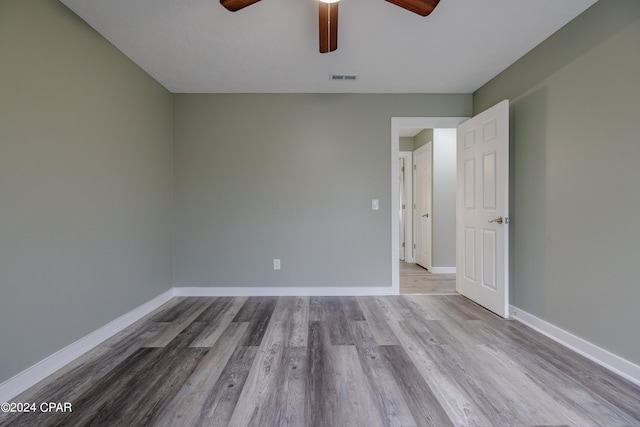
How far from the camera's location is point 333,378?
1.55 m

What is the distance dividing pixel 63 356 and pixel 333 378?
1.82 metres

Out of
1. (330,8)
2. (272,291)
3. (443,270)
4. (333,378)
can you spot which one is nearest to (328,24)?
(330,8)

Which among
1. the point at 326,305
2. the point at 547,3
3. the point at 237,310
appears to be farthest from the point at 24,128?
the point at 547,3

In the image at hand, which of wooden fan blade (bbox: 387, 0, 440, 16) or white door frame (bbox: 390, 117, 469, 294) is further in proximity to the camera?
white door frame (bbox: 390, 117, 469, 294)

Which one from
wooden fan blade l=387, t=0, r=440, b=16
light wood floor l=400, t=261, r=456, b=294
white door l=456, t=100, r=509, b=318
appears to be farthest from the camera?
light wood floor l=400, t=261, r=456, b=294

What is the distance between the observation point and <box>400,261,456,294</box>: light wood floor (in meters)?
3.24

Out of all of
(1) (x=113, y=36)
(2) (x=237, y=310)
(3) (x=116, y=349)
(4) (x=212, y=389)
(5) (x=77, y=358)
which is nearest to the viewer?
(4) (x=212, y=389)

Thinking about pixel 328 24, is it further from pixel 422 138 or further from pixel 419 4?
pixel 422 138

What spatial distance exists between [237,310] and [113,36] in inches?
103

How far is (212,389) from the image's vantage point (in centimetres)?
147

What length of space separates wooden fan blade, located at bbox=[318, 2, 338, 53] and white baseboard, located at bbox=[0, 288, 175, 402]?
273 cm

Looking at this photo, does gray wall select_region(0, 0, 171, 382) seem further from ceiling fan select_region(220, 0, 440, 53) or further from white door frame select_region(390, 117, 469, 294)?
white door frame select_region(390, 117, 469, 294)

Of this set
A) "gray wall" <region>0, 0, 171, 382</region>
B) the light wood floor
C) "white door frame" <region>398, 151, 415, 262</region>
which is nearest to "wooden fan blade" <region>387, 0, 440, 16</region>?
"gray wall" <region>0, 0, 171, 382</region>

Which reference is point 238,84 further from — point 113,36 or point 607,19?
point 607,19
